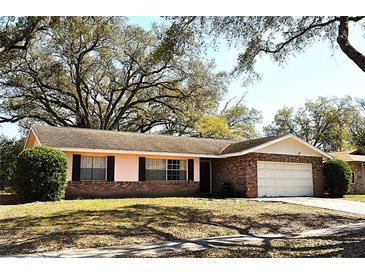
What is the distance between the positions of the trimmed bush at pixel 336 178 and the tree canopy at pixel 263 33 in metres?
9.19

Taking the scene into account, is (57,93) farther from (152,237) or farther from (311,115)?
(311,115)

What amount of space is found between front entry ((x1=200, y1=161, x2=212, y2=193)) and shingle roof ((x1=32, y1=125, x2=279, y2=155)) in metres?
0.95

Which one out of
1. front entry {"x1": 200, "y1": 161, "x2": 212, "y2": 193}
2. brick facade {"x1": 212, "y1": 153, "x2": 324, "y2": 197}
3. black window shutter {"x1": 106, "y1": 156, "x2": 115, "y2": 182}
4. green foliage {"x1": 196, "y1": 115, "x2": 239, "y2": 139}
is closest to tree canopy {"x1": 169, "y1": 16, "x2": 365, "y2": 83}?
brick facade {"x1": 212, "y1": 153, "x2": 324, "y2": 197}

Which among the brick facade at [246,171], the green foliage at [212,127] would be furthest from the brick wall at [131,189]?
the green foliage at [212,127]

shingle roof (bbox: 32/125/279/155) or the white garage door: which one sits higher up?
shingle roof (bbox: 32/125/279/155)

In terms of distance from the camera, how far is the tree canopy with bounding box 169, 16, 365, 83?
11016 millimetres

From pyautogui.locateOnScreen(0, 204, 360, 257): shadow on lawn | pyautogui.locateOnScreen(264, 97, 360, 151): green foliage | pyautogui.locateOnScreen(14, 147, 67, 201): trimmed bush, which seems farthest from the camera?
pyautogui.locateOnScreen(264, 97, 360, 151): green foliage

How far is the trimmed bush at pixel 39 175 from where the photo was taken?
46.3 ft

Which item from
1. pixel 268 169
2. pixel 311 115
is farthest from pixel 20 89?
pixel 311 115

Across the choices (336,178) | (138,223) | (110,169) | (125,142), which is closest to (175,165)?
(125,142)

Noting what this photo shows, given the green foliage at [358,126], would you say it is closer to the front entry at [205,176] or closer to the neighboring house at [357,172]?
the neighboring house at [357,172]

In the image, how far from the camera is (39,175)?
46.3 ft

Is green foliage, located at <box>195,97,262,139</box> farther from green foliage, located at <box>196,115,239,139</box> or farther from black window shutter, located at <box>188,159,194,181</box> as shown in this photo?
black window shutter, located at <box>188,159,194,181</box>
